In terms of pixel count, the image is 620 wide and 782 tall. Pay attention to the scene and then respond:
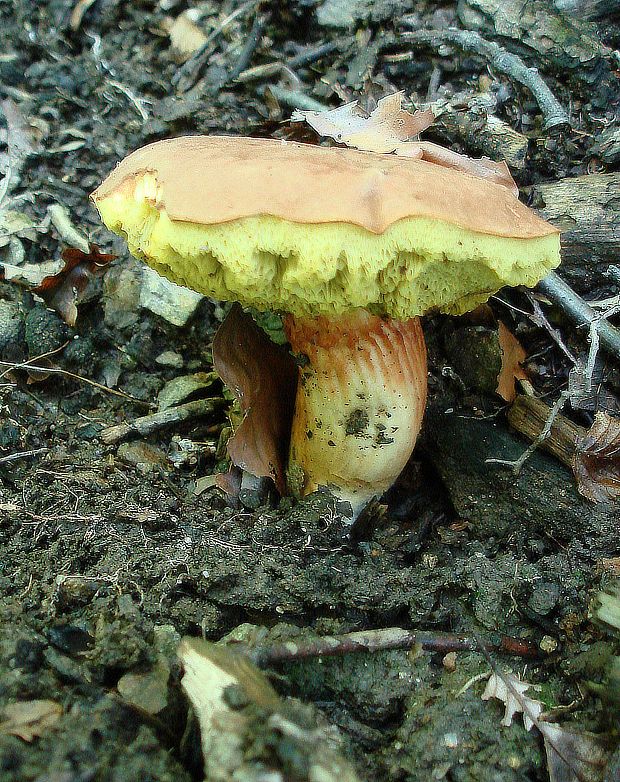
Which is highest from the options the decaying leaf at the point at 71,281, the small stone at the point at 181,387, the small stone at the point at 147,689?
the small stone at the point at 147,689

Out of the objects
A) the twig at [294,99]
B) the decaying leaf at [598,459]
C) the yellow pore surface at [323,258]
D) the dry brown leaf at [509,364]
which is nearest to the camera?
the yellow pore surface at [323,258]

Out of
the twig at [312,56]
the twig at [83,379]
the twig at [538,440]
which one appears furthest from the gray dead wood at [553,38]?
the twig at [83,379]

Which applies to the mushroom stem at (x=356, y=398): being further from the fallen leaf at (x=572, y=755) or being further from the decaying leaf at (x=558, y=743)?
the fallen leaf at (x=572, y=755)

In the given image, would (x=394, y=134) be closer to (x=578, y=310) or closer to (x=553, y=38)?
(x=578, y=310)

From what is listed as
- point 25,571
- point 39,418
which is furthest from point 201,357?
point 25,571

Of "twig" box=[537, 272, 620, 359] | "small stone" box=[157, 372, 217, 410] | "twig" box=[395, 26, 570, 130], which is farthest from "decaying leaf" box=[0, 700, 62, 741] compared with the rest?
"twig" box=[395, 26, 570, 130]

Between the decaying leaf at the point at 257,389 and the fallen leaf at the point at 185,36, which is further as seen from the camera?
the fallen leaf at the point at 185,36

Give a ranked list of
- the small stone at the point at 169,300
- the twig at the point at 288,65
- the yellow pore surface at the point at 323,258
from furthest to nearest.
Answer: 1. the twig at the point at 288,65
2. the small stone at the point at 169,300
3. the yellow pore surface at the point at 323,258
